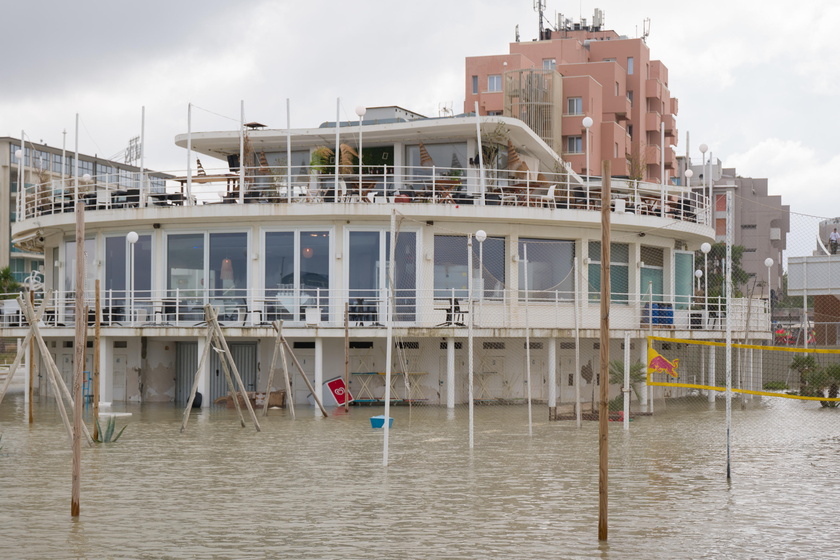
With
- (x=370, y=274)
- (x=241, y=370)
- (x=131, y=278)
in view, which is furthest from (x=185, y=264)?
(x=370, y=274)

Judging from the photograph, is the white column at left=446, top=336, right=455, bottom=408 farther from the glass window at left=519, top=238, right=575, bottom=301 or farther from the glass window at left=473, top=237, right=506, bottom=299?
A: the glass window at left=519, top=238, right=575, bottom=301

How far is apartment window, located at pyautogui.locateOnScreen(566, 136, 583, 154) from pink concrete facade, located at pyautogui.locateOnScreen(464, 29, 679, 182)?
0.06m

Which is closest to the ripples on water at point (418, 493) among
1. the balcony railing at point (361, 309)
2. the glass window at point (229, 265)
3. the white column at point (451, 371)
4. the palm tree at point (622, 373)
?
the white column at point (451, 371)

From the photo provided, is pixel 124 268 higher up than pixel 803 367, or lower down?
higher up

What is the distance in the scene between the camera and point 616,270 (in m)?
34.0

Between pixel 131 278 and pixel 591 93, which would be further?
pixel 591 93

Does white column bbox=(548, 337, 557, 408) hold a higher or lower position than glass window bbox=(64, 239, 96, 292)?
A: lower

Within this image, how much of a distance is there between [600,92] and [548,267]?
139 feet

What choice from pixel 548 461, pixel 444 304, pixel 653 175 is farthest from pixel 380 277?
pixel 653 175

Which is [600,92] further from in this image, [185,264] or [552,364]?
[185,264]

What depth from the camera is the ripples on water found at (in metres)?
12.2

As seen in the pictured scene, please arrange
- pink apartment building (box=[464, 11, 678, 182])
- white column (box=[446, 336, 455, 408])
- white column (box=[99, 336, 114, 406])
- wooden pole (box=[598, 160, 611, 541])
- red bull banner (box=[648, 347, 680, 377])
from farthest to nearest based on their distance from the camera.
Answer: pink apartment building (box=[464, 11, 678, 182]) < white column (box=[99, 336, 114, 406]) < white column (box=[446, 336, 455, 408]) < red bull banner (box=[648, 347, 680, 377]) < wooden pole (box=[598, 160, 611, 541])

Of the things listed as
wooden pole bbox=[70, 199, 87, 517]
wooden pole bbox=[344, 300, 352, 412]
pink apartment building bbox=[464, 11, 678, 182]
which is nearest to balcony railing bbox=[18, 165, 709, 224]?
wooden pole bbox=[344, 300, 352, 412]

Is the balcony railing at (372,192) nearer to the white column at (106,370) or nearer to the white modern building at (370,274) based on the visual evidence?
the white modern building at (370,274)
